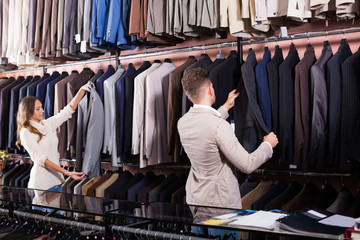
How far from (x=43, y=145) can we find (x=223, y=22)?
2.15 meters

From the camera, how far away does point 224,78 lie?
4.29 metres

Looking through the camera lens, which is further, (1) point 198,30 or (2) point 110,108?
(2) point 110,108

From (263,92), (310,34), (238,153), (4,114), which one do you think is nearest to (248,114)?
(263,92)

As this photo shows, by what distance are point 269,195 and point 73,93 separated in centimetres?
284

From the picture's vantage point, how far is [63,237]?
259 centimetres

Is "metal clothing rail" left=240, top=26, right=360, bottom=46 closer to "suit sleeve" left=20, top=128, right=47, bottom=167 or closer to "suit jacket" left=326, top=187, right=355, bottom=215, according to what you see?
"suit jacket" left=326, top=187, right=355, bottom=215

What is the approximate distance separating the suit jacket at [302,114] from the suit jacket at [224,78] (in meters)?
0.64

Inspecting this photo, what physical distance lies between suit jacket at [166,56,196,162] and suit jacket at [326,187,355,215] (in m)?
1.66

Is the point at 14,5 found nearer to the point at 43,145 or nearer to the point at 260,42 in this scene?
the point at 43,145

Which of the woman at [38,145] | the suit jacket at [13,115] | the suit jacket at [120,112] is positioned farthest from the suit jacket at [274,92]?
the suit jacket at [13,115]

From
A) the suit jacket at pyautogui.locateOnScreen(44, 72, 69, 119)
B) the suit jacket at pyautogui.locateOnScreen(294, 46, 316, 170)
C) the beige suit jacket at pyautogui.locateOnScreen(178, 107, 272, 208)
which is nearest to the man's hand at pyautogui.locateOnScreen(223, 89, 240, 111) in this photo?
the suit jacket at pyautogui.locateOnScreen(294, 46, 316, 170)

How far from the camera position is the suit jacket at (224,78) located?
4246 millimetres

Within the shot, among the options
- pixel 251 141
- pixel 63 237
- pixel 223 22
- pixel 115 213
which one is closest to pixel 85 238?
pixel 63 237

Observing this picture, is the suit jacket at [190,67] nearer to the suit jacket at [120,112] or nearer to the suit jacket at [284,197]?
the suit jacket at [120,112]
